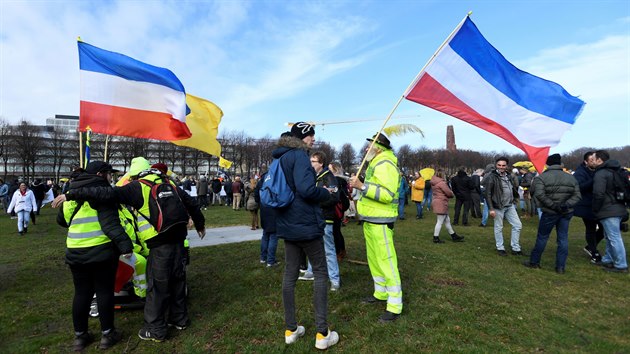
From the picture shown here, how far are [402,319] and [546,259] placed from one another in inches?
193

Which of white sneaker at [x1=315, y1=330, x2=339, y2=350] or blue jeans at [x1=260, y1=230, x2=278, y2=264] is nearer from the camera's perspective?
white sneaker at [x1=315, y1=330, x2=339, y2=350]

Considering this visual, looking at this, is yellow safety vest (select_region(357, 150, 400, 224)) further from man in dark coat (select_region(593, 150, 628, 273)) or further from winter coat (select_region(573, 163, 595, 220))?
winter coat (select_region(573, 163, 595, 220))

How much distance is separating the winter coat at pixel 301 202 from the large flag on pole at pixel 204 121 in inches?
182

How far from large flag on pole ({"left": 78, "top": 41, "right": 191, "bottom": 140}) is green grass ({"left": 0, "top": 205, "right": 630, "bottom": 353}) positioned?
278 centimetres

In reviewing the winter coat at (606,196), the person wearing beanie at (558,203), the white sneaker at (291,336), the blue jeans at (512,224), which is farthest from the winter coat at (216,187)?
the winter coat at (606,196)

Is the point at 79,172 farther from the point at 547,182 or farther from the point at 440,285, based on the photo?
the point at 547,182

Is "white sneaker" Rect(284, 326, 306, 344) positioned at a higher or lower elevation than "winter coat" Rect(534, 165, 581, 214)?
lower

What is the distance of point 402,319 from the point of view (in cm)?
419

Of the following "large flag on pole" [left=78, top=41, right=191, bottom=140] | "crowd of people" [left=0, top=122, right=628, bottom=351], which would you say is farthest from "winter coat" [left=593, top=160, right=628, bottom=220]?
"large flag on pole" [left=78, top=41, right=191, bottom=140]

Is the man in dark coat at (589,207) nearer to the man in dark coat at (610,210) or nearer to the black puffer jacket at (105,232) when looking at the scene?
the man in dark coat at (610,210)

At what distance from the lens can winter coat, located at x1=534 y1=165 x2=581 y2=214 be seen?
20.6ft

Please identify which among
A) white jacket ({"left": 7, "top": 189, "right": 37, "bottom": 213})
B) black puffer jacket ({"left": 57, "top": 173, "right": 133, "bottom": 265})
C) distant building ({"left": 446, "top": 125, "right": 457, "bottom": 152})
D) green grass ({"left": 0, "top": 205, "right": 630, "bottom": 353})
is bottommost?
green grass ({"left": 0, "top": 205, "right": 630, "bottom": 353})

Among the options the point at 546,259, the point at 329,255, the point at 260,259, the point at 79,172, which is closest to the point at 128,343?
the point at 79,172

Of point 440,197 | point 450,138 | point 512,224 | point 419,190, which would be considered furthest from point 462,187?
point 450,138
